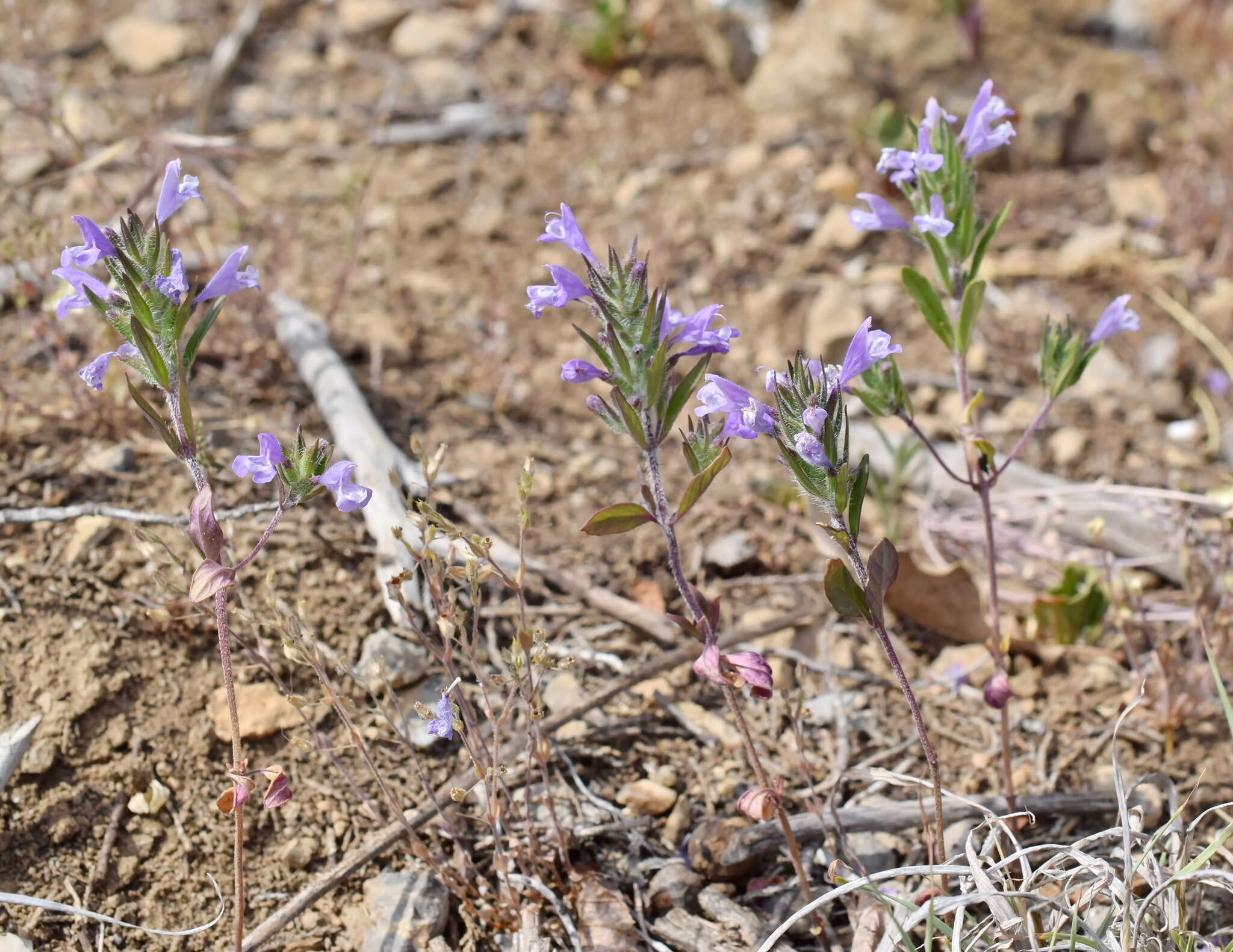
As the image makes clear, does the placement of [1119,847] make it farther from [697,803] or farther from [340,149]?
[340,149]

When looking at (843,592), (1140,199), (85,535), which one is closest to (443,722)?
(843,592)

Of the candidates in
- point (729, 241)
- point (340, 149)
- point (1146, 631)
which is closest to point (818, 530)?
point (1146, 631)

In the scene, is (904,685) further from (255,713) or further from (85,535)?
(85,535)

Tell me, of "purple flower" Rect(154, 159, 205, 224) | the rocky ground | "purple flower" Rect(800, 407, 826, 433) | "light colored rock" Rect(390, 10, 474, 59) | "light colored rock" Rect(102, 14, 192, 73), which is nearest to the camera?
"purple flower" Rect(800, 407, 826, 433)

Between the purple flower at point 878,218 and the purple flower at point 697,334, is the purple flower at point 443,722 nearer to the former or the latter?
the purple flower at point 697,334

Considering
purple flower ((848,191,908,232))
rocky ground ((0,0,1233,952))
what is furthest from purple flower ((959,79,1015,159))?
rocky ground ((0,0,1233,952))

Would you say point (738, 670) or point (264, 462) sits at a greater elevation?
point (264, 462)

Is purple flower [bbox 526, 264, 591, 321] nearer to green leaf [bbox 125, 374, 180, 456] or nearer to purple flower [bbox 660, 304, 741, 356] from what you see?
purple flower [bbox 660, 304, 741, 356]
